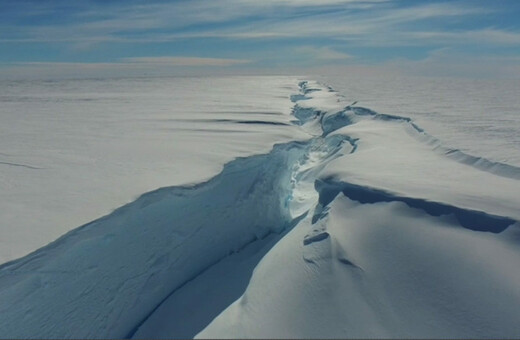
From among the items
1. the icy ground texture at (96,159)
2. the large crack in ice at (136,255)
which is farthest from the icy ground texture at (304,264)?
the icy ground texture at (96,159)

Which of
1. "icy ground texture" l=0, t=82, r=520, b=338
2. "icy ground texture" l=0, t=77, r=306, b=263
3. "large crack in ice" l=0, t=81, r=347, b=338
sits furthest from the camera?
"icy ground texture" l=0, t=77, r=306, b=263

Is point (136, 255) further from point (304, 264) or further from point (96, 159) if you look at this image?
point (96, 159)

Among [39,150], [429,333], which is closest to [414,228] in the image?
[429,333]

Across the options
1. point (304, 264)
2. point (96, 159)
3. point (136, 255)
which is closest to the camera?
point (304, 264)

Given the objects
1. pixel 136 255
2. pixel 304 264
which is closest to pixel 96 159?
pixel 136 255

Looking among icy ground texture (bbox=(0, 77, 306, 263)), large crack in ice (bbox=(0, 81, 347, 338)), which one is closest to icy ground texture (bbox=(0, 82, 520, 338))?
large crack in ice (bbox=(0, 81, 347, 338))

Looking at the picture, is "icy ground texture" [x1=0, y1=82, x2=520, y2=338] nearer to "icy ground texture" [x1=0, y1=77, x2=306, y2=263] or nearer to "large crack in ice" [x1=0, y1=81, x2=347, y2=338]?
"large crack in ice" [x1=0, y1=81, x2=347, y2=338]

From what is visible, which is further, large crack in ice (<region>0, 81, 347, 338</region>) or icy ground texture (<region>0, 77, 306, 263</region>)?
icy ground texture (<region>0, 77, 306, 263</region>)

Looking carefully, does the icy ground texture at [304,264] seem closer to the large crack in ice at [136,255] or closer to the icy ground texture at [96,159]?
the large crack in ice at [136,255]
